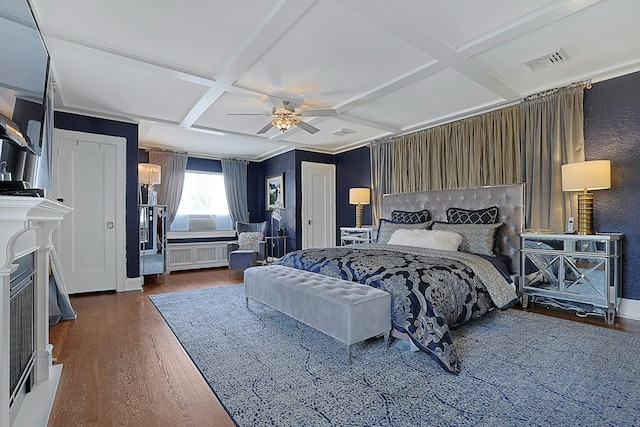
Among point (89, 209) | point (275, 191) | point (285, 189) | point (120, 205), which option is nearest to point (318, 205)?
point (285, 189)

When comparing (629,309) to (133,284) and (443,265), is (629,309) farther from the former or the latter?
(133,284)

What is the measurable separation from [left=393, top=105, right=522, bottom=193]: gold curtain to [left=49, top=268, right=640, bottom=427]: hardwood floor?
1.79m

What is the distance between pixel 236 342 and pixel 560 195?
3756 millimetres

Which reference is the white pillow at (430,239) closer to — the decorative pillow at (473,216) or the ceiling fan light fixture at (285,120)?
the decorative pillow at (473,216)

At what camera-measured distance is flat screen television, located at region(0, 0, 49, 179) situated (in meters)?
1.54

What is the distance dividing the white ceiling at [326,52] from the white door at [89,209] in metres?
0.49

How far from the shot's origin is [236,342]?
260 centimetres

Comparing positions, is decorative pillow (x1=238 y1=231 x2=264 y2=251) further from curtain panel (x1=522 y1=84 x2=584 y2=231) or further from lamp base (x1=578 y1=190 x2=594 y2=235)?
lamp base (x1=578 y1=190 x2=594 y2=235)

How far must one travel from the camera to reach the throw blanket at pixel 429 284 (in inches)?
84.9

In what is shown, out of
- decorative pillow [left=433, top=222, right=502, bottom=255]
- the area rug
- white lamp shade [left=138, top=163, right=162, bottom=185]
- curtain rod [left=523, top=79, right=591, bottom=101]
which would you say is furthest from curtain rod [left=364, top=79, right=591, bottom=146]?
white lamp shade [left=138, top=163, right=162, bottom=185]

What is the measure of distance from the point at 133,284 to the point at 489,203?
5.13 metres

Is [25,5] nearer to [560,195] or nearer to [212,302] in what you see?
[212,302]

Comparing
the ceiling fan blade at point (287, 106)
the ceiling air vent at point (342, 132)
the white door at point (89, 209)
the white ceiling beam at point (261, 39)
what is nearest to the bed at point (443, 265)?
the ceiling air vent at point (342, 132)

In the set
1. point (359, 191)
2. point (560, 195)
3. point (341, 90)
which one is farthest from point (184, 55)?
point (560, 195)
